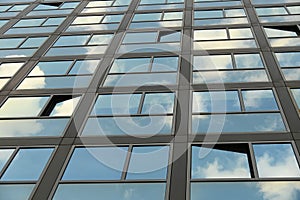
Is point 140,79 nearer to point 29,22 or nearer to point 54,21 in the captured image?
point 54,21

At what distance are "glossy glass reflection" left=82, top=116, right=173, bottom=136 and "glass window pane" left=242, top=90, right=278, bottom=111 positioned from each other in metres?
2.73

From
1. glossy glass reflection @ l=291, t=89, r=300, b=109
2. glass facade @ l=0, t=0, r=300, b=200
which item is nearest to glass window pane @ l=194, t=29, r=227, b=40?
glass facade @ l=0, t=0, r=300, b=200

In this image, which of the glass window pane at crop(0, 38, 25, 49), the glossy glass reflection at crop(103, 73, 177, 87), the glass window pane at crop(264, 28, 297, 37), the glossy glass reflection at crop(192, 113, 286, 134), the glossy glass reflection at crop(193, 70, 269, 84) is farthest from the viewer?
the glass window pane at crop(0, 38, 25, 49)

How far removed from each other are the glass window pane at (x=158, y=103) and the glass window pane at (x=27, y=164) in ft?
11.5

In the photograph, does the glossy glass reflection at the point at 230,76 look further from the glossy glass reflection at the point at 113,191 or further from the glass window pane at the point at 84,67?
the glossy glass reflection at the point at 113,191

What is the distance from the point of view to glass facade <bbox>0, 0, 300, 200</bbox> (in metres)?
9.86

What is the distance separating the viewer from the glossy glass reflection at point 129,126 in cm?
1158

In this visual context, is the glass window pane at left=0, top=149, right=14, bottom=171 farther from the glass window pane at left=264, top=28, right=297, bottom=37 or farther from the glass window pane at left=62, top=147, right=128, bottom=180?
the glass window pane at left=264, top=28, right=297, bottom=37

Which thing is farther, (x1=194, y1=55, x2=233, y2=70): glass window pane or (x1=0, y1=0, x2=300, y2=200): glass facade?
(x1=194, y1=55, x2=233, y2=70): glass window pane

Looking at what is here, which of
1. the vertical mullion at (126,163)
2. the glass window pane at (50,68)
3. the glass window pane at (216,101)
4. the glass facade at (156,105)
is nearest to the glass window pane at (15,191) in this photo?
the glass facade at (156,105)

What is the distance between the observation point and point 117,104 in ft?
42.8

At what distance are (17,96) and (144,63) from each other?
519 centimetres

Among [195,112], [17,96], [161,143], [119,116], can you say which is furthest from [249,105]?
[17,96]

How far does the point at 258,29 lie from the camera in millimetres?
17172
